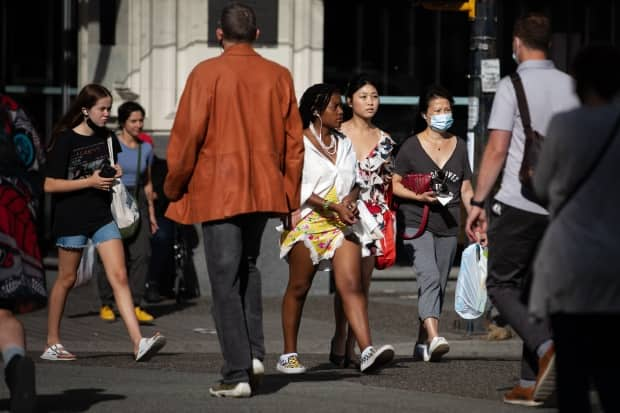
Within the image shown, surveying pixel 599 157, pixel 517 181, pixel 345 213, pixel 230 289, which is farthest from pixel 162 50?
pixel 599 157

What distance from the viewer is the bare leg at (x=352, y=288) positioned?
9102 mm

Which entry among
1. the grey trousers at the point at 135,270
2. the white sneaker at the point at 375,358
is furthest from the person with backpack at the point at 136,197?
the white sneaker at the point at 375,358

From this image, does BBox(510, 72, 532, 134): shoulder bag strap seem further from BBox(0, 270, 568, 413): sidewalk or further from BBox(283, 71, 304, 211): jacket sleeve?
BBox(0, 270, 568, 413): sidewalk

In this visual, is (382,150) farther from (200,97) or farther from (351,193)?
(200,97)

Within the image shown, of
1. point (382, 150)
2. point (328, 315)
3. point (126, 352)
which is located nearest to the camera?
point (382, 150)

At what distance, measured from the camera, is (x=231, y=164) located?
25.4ft

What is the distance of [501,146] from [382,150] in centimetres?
273

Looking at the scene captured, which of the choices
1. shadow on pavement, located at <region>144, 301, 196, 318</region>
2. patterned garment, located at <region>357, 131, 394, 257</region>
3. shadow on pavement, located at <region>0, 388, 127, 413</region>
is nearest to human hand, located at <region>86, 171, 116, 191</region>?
patterned garment, located at <region>357, 131, 394, 257</region>

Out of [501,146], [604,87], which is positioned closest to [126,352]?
[501,146]

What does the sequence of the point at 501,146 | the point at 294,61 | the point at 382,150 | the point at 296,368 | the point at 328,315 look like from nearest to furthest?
1. the point at 501,146
2. the point at 296,368
3. the point at 382,150
4. the point at 328,315
5. the point at 294,61

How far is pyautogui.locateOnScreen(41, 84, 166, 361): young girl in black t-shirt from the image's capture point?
33.6ft

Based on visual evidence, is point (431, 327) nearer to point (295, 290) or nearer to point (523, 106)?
point (295, 290)

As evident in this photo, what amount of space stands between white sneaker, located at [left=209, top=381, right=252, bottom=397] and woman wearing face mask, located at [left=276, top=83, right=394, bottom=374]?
56.9 inches

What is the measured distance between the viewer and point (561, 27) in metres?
16.8
